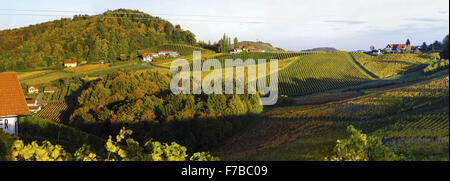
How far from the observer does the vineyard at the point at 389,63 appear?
4103 centimetres

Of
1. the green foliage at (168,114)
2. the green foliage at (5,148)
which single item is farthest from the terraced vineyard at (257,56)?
the green foliage at (5,148)

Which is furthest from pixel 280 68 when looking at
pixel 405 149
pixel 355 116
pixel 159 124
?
pixel 405 149

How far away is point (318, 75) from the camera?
4116cm

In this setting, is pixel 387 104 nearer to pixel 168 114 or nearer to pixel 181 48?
pixel 168 114

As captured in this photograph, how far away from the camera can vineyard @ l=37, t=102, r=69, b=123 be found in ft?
103

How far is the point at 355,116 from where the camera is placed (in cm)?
1431

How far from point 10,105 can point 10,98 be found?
0.35 meters

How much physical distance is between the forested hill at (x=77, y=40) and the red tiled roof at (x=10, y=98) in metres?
52.4

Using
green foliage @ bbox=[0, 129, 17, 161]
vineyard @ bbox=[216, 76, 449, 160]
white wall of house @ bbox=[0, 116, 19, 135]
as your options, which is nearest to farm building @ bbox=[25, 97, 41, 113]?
white wall of house @ bbox=[0, 116, 19, 135]

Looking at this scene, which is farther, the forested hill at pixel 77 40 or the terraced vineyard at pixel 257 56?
the forested hill at pixel 77 40

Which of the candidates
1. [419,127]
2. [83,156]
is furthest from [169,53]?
[83,156]

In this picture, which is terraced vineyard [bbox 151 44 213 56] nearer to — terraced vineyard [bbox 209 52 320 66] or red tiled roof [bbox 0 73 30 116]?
terraced vineyard [bbox 209 52 320 66]

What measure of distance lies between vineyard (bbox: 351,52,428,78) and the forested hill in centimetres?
4776

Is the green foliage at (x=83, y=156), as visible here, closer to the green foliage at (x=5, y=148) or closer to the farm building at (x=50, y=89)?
the green foliage at (x=5, y=148)
